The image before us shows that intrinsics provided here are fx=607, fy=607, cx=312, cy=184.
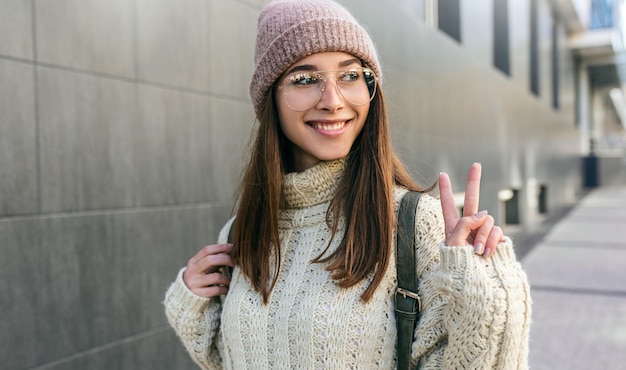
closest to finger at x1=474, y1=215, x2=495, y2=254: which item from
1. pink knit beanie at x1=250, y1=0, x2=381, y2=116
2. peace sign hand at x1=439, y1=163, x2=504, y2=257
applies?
peace sign hand at x1=439, y1=163, x2=504, y2=257

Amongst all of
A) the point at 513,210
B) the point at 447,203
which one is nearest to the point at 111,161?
the point at 447,203

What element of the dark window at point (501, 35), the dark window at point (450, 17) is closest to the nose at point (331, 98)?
the dark window at point (450, 17)

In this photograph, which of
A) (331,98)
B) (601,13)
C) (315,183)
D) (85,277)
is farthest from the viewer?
(601,13)

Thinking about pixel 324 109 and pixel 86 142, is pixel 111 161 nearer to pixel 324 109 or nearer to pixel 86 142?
pixel 86 142

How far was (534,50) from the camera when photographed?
17.5m

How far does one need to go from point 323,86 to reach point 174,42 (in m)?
2.65

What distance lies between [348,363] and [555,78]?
76.0 ft

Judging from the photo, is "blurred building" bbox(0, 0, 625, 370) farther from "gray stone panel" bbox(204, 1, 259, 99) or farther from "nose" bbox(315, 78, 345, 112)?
"nose" bbox(315, 78, 345, 112)

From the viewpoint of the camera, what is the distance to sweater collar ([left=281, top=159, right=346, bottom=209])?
1691mm

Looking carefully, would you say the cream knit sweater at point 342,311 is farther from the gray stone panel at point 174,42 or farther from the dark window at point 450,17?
the dark window at point 450,17

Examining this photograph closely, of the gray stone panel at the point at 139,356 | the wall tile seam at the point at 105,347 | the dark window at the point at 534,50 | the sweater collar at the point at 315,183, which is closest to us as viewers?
the sweater collar at the point at 315,183

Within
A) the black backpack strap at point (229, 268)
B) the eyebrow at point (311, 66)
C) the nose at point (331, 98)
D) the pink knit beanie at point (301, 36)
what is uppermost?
the pink knit beanie at point (301, 36)

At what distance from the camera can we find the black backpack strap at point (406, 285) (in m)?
1.45

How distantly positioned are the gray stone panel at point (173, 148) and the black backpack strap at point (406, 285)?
2573 millimetres
